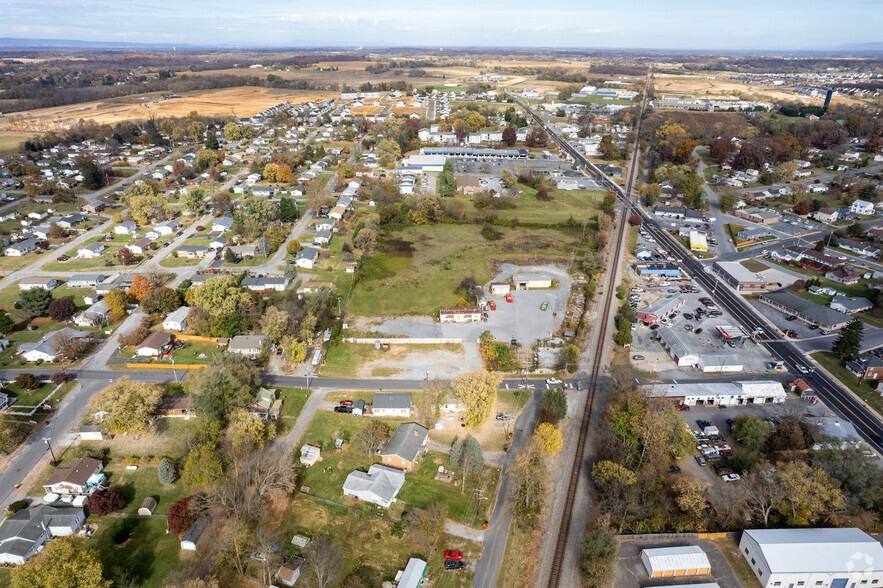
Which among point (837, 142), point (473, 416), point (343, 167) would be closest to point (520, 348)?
point (473, 416)

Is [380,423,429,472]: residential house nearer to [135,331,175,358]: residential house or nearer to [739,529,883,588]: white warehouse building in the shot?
[739,529,883,588]: white warehouse building

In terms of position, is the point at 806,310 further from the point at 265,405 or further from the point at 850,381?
the point at 265,405

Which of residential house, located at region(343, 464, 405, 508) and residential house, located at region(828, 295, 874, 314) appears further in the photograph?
residential house, located at region(828, 295, 874, 314)

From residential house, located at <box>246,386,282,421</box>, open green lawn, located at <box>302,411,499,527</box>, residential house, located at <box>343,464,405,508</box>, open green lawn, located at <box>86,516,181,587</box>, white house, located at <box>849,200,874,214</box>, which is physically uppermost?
white house, located at <box>849,200,874,214</box>

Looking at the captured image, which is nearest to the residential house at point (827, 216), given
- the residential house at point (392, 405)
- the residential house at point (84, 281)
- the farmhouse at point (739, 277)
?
the farmhouse at point (739, 277)

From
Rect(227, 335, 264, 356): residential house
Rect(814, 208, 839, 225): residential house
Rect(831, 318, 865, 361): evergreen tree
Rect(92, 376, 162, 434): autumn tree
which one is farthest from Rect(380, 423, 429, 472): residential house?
Rect(814, 208, 839, 225): residential house
